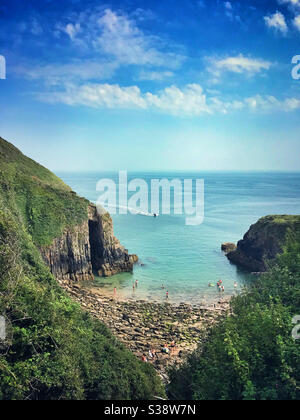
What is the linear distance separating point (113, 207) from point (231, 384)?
91017 millimetres

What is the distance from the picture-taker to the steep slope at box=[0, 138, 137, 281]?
39.4m

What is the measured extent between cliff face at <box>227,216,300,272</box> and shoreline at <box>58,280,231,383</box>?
11735 millimetres

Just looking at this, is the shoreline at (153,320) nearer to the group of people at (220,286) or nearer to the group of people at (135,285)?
the group of people at (220,286)

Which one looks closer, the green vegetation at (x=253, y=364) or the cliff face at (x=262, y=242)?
the green vegetation at (x=253, y=364)

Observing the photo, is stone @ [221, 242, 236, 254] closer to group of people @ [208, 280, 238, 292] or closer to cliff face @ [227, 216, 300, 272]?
cliff face @ [227, 216, 300, 272]

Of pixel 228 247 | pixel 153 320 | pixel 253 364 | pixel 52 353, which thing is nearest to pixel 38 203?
pixel 153 320

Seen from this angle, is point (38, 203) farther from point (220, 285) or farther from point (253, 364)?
point (253, 364)

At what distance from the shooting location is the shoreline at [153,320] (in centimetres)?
2636

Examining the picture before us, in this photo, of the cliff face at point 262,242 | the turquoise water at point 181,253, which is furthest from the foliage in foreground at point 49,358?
the cliff face at point 262,242

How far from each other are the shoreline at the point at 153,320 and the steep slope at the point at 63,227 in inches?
136

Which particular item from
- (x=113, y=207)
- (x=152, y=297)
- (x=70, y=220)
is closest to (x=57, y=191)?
(x=70, y=220)

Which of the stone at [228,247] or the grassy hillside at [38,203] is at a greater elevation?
the grassy hillside at [38,203]

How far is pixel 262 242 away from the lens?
48.0 m
